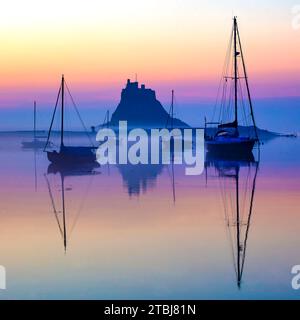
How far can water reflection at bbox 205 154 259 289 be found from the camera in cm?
760

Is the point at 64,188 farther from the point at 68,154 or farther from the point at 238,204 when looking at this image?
the point at 68,154

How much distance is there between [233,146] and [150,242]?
21.4 metres

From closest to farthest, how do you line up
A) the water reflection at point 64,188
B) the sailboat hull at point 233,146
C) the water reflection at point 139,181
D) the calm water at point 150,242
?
the calm water at point 150,242, the water reflection at point 64,188, the water reflection at point 139,181, the sailboat hull at point 233,146

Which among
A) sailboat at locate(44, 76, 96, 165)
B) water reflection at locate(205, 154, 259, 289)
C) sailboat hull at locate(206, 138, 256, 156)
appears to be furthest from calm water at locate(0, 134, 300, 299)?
sailboat hull at locate(206, 138, 256, 156)

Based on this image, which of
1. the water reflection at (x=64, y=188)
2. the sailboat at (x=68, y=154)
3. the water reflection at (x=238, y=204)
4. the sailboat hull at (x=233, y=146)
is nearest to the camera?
the water reflection at (x=238, y=204)

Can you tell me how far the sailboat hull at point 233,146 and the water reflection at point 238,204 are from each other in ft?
21.8

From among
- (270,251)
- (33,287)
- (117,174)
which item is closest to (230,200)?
(270,251)

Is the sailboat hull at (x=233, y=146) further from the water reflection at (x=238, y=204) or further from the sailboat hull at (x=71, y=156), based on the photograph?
the sailboat hull at (x=71, y=156)

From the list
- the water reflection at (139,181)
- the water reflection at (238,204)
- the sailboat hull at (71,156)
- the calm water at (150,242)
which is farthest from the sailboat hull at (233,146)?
the calm water at (150,242)

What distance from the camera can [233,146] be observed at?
29.3 metres

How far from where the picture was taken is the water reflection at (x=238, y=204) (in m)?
7.60

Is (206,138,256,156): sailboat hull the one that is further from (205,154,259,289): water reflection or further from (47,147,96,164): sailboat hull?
(47,147,96,164): sailboat hull
